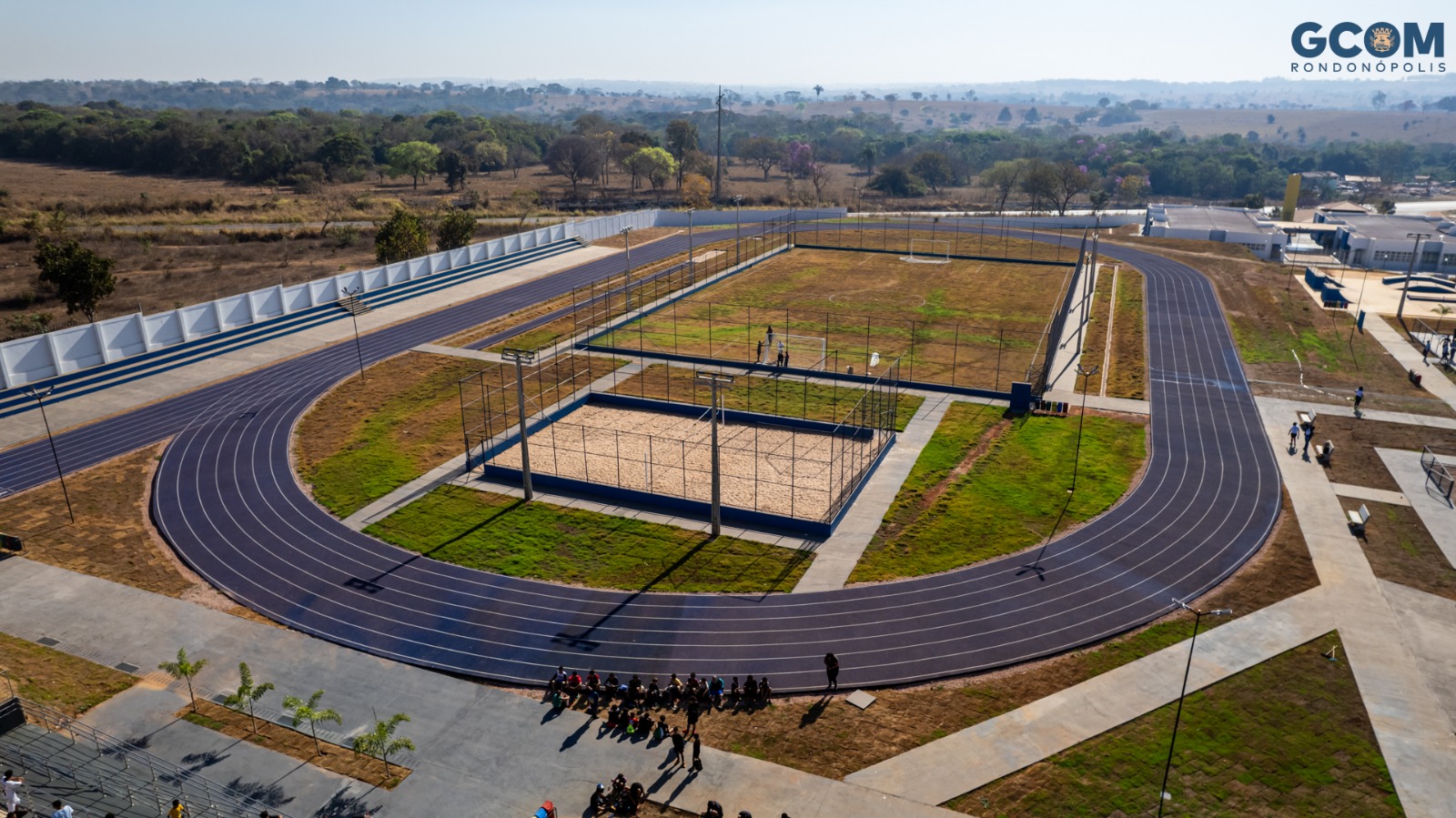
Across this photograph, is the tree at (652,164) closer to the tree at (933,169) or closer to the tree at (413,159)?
the tree at (413,159)

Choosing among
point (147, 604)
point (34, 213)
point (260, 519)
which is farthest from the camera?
point (34, 213)

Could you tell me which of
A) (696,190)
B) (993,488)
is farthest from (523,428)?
(696,190)

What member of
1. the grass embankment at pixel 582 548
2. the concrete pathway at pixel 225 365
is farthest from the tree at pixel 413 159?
the grass embankment at pixel 582 548

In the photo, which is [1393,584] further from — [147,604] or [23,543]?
[23,543]

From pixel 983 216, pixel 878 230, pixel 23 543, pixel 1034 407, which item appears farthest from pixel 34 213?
pixel 983 216

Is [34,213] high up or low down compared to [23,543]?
up

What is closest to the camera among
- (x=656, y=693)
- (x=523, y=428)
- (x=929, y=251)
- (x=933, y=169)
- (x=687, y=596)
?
(x=656, y=693)

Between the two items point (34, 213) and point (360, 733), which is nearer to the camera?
point (360, 733)

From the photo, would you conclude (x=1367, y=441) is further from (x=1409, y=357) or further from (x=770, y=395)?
(x=770, y=395)
